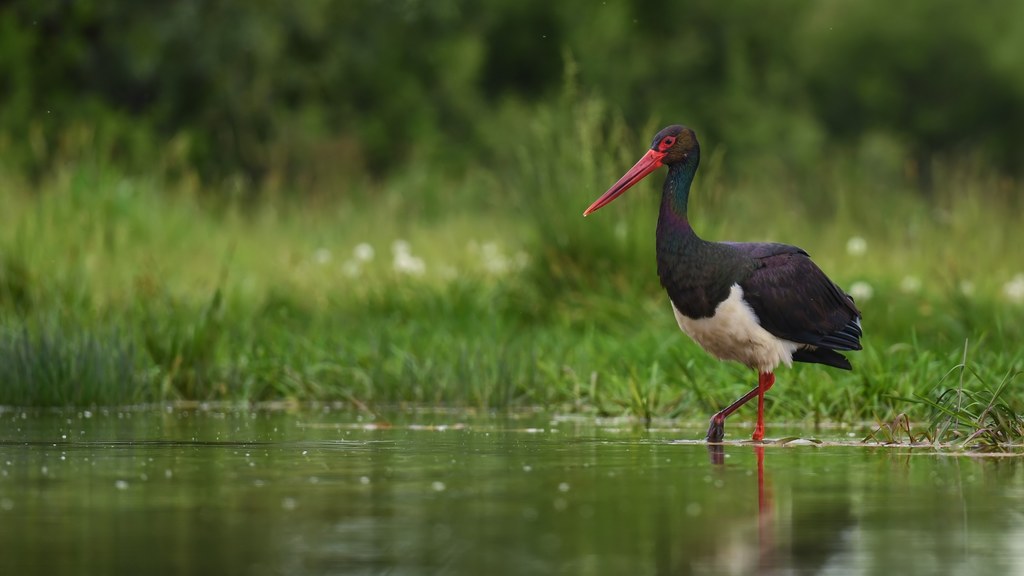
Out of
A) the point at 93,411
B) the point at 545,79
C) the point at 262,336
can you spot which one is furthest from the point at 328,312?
the point at 545,79

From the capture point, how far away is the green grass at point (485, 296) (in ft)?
39.0

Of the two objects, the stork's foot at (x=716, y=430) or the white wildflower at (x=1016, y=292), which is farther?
the white wildflower at (x=1016, y=292)

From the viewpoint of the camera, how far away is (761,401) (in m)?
9.74

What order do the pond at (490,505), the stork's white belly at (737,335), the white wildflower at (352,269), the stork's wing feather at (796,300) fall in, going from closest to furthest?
the pond at (490,505) < the stork's white belly at (737,335) < the stork's wing feather at (796,300) < the white wildflower at (352,269)

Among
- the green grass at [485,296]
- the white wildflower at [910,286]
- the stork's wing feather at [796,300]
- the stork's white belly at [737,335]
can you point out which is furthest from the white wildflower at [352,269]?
the stork's white belly at [737,335]

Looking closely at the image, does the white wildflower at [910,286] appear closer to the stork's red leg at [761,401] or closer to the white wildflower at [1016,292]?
the white wildflower at [1016,292]

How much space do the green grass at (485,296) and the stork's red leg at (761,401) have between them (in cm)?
85

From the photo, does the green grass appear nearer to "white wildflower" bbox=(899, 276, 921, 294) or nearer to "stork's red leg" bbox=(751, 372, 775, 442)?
"white wildflower" bbox=(899, 276, 921, 294)

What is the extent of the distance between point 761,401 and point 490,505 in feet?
10.6

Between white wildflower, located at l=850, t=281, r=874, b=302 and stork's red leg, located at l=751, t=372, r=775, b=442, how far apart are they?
3878mm

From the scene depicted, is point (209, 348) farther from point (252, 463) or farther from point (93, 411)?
point (252, 463)

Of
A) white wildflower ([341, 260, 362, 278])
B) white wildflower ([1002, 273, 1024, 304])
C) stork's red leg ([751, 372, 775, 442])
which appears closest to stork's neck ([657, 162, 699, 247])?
stork's red leg ([751, 372, 775, 442])

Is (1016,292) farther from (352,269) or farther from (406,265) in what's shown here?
(352,269)

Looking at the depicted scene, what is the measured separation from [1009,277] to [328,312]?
20.5ft
